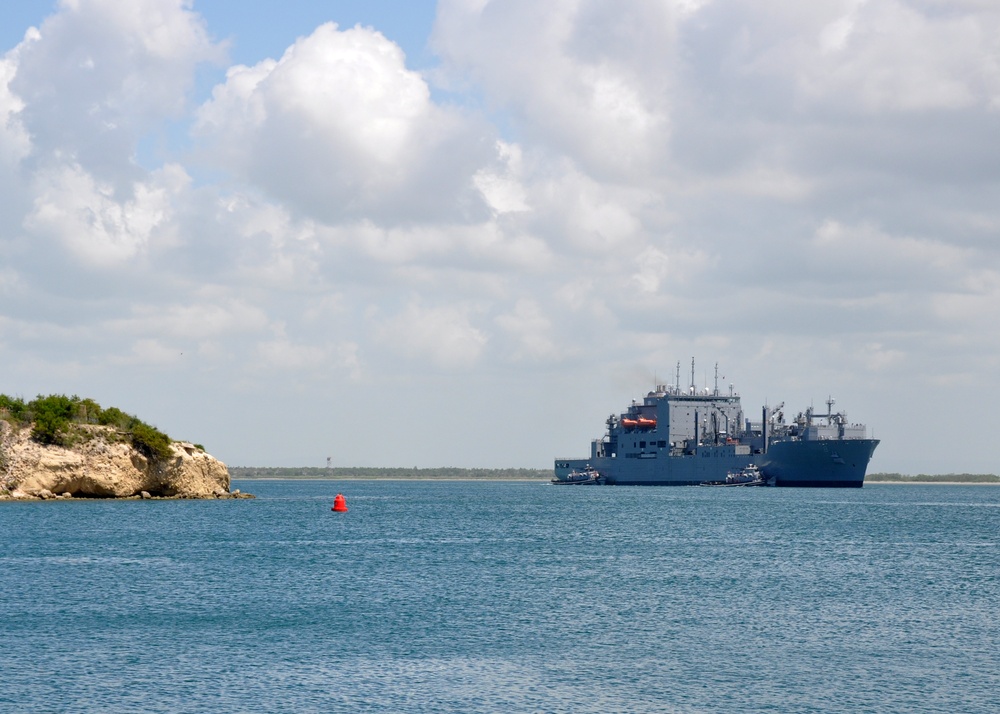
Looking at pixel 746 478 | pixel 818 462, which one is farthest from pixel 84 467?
pixel 818 462

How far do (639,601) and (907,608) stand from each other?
26.2 ft

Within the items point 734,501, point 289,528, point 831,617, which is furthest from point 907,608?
point 734,501

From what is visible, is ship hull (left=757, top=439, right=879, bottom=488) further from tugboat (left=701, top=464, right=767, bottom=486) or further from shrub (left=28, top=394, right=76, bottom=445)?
shrub (left=28, top=394, right=76, bottom=445)

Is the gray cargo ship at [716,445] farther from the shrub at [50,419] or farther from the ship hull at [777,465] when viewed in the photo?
the shrub at [50,419]

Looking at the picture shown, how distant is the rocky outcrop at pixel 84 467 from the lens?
264 ft

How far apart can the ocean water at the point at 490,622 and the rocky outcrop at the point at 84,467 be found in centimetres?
1758

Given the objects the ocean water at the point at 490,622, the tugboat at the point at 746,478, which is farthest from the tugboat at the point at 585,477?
the ocean water at the point at 490,622

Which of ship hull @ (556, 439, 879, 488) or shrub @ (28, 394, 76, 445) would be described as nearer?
shrub @ (28, 394, 76, 445)

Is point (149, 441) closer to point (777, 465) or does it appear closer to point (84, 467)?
point (84, 467)

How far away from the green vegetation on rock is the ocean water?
17.5 metres

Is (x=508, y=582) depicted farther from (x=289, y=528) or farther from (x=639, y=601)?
(x=289, y=528)

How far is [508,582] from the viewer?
1649 inches

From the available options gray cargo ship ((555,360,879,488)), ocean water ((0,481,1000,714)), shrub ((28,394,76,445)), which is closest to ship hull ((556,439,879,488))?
gray cargo ship ((555,360,879,488))

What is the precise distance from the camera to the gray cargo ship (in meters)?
138
